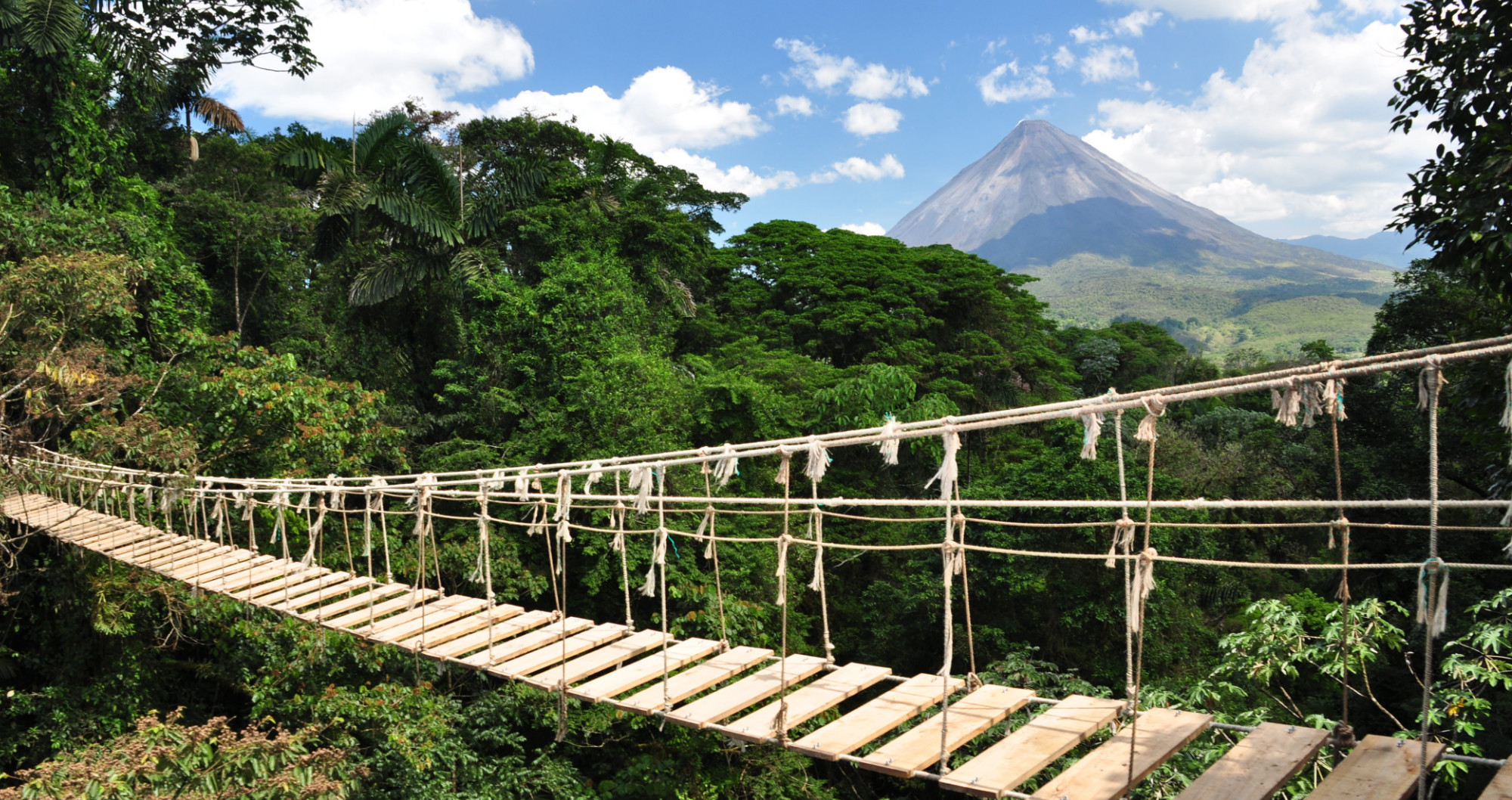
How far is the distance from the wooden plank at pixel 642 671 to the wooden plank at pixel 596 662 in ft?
0.22

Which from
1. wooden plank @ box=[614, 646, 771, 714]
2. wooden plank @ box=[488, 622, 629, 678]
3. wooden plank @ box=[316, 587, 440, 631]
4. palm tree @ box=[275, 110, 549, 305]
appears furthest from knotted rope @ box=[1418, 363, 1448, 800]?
palm tree @ box=[275, 110, 549, 305]

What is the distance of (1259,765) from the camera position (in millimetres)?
1930

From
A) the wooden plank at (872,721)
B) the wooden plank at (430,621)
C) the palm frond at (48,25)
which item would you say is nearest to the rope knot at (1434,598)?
the wooden plank at (872,721)

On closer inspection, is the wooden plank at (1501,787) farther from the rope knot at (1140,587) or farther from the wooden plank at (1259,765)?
the rope knot at (1140,587)

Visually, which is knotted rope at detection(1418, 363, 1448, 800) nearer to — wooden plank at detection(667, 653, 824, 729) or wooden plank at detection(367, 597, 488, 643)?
wooden plank at detection(667, 653, 824, 729)

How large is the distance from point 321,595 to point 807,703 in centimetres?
267

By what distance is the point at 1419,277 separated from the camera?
9.58 metres

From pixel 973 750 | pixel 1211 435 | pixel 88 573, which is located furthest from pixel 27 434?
pixel 1211 435

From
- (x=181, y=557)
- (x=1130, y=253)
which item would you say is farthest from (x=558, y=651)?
(x=1130, y=253)

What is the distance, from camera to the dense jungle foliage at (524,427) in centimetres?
526

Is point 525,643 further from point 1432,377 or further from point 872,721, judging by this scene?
point 1432,377

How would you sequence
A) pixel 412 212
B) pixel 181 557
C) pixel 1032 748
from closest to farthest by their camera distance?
1. pixel 1032 748
2. pixel 181 557
3. pixel 412 212

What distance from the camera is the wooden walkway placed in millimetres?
1931

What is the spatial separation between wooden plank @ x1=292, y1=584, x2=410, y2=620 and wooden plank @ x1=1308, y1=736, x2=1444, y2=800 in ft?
11.6
